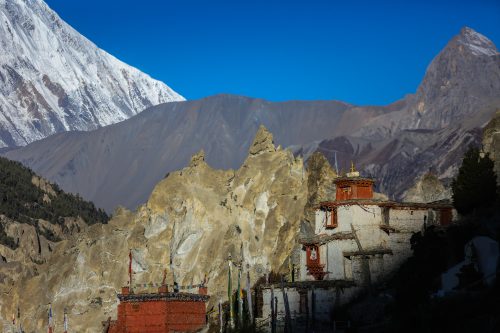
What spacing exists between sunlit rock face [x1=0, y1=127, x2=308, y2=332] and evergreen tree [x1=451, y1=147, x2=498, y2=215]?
150ft

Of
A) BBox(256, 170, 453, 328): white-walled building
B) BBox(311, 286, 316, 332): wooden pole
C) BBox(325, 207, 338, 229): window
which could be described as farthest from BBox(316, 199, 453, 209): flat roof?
BBox(311, 286, 316, 332): wooden pole

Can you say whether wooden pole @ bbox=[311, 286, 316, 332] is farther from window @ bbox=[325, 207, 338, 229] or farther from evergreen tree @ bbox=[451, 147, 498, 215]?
evergreen tree @ bbox=[451, 147, 498, 215]

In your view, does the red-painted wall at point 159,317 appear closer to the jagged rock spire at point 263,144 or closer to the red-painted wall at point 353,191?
the red-painted wall at point 353,191

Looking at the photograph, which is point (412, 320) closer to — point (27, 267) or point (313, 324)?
point (313, 324)

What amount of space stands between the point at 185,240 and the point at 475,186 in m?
76.1

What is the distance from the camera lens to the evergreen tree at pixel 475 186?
282 ft

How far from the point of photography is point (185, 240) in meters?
157

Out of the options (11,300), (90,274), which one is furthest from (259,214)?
(11,300)

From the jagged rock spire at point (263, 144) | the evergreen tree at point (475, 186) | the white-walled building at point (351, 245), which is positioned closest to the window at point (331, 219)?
the white-walled building at point (351, 245)

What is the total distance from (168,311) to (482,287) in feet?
119

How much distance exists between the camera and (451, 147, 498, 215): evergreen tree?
85.9m

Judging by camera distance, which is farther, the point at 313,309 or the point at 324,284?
the point at 324,284

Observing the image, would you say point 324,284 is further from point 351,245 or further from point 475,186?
point 475,186

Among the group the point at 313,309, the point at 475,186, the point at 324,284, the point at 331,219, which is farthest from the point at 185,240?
the point at 313,309
